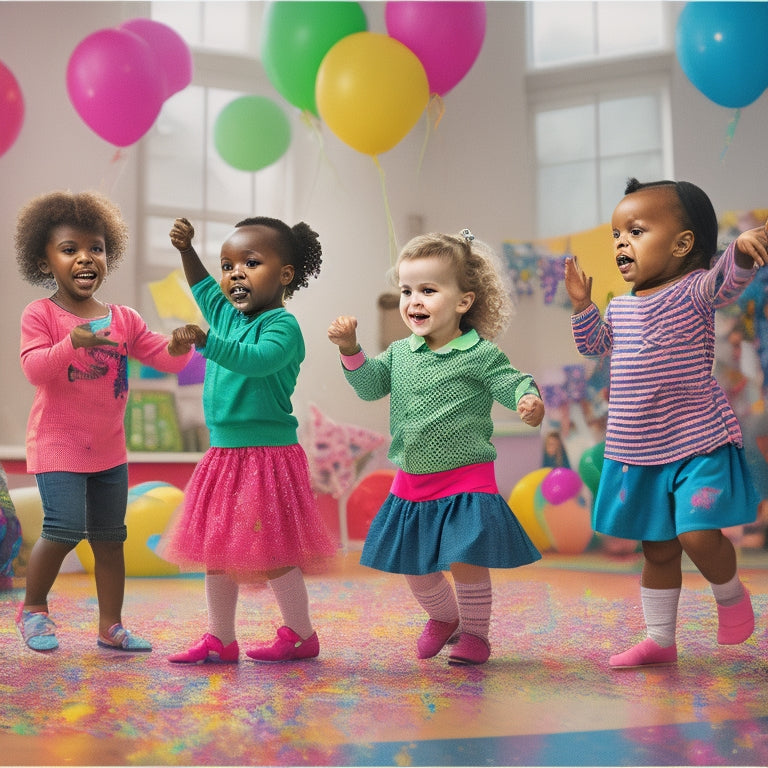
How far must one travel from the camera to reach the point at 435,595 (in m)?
1.79

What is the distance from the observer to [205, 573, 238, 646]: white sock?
1.75 meters

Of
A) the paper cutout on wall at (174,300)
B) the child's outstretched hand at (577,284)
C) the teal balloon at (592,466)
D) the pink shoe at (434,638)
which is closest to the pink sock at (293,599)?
the pink shoe at (434,638)

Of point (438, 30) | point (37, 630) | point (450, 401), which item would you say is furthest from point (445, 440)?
point (438, 30)

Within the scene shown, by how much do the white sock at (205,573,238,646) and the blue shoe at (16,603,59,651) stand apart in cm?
33

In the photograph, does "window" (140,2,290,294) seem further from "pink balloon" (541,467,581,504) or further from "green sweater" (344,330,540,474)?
"green sweater" (344,330,540,474)

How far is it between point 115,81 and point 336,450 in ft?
5.12

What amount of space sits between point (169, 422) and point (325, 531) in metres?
1.97

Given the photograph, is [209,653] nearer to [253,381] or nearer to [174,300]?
[253,381]

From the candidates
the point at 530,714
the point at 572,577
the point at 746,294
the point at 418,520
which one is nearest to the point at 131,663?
the point at 418,520

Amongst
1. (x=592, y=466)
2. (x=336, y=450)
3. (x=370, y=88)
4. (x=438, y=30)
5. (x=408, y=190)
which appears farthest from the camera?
(x=408, y=190)

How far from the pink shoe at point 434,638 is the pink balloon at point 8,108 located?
83.0 inches

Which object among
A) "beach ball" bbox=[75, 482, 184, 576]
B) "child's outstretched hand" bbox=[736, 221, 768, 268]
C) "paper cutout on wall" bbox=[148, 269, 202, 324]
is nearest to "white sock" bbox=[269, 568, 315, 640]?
"child's outstretched hand" bbox=[736, 221, 768, 268]

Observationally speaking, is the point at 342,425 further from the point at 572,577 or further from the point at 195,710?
the point at 195,710

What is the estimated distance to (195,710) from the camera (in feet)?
4.57
